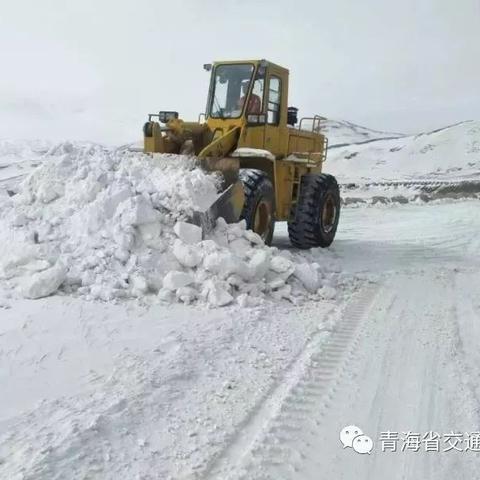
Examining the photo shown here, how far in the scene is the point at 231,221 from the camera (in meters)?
7.48

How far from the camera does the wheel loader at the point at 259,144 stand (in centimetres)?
852

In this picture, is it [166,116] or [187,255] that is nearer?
[187,255]

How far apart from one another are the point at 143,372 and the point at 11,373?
35.9 inches

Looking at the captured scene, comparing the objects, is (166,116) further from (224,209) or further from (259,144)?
(224,209)

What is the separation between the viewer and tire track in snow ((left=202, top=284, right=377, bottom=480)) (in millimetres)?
3260

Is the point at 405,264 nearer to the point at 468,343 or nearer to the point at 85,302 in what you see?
the point at 468,343

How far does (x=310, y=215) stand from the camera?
974 centimetres

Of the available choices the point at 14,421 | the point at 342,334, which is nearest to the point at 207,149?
the point at 342,334

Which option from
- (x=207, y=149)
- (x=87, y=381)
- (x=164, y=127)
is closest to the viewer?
(x=87, y=381)

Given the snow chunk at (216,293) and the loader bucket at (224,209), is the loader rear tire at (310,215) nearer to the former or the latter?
the loader bucket at (224,209)

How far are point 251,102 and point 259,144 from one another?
63 cm

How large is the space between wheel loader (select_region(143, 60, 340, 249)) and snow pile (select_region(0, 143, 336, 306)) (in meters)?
1.12

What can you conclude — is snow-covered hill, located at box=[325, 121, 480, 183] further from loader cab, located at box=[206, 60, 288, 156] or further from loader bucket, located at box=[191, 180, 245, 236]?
loader bucket, located at box=[191, 180, 245, 236]

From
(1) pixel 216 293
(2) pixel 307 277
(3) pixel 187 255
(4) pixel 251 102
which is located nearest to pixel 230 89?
(4) pixel 251 102
